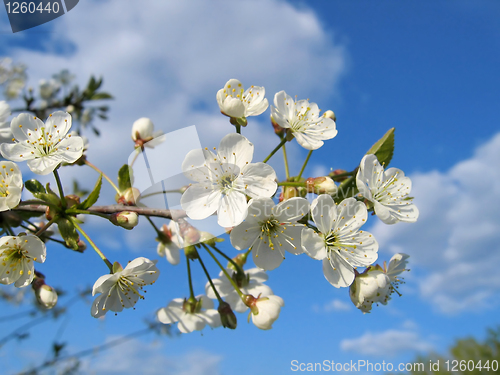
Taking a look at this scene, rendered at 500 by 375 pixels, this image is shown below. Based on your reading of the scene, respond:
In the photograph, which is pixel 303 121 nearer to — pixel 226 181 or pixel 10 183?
pixel 226 181

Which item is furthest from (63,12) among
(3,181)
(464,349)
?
(464,349)

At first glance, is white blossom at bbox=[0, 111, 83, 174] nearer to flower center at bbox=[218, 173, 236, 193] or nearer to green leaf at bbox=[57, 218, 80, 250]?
green leaf at bbox=[57, 218, 80, 250]

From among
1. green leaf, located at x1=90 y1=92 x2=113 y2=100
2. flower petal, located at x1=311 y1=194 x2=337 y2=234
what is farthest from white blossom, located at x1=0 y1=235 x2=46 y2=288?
green leaf, located at x1=90 y1=92 x2=113 y2=100

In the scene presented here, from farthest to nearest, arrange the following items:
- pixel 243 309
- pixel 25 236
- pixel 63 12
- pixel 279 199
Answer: pixel 63 12 → pixel 243 309 → pixel 279 199 → pixel 25 236

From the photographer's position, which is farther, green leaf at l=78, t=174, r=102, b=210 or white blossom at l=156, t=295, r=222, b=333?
white blossom at l=156, t=295, r=222, b=333

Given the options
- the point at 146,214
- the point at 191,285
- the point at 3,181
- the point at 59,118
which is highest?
the point at 59,118

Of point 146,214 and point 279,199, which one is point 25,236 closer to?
point 146,214

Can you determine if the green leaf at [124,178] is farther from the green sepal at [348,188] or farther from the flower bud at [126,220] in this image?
the green sepal at [348,188]

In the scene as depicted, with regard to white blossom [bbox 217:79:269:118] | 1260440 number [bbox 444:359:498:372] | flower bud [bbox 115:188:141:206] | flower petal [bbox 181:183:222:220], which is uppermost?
white blossom [bbox 217:79:269:118]
